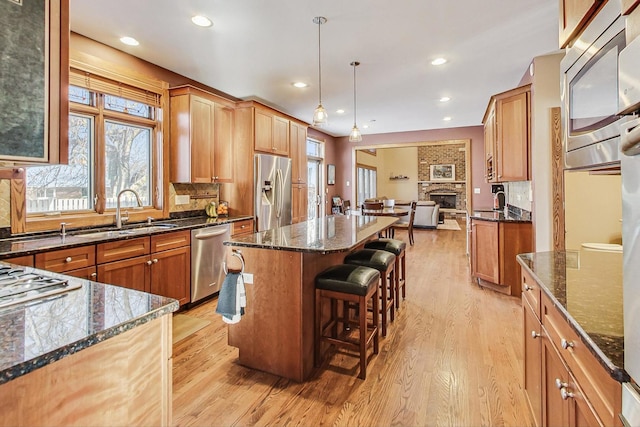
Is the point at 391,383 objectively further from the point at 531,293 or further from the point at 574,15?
the point at 574,15

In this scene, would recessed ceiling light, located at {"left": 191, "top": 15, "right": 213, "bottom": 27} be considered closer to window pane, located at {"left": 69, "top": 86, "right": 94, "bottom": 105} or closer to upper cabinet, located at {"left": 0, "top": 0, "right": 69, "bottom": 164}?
window pane, located at {"left": 69, "top": 86, "right": 94, "bottom": 105}

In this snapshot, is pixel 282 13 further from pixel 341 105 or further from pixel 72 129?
pixel 341 105

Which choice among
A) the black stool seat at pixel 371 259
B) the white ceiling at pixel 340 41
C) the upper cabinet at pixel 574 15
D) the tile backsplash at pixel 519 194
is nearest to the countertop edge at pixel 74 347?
the upper cabinet at pixel 574 15

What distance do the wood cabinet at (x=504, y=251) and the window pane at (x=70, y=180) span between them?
170 inches

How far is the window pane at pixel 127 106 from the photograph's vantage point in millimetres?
3256

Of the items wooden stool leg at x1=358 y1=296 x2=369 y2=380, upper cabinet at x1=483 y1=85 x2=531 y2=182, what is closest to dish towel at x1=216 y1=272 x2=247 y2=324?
wooden stool leg at x1=358 y1=296 x2=369 y2=380

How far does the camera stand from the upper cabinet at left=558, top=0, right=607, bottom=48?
924 mm

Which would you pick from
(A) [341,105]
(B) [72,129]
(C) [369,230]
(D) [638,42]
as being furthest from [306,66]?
(D) [638,42]

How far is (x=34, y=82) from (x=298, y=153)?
15.0 ft

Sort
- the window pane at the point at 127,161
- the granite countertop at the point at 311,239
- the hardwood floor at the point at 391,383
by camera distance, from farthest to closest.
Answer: the window pane at the point at 127,161, the granite countertop at the point at 311,239, the hardwood floor at the point at 391,383

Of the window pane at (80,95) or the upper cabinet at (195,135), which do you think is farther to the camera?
the upper cabinet at (195,135)

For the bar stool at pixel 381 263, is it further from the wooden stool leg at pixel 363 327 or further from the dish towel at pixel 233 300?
the dish towel at pixel 233 300

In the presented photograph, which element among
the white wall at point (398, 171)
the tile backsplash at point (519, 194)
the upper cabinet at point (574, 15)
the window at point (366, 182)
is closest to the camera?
the upper cabinet at point (574, 15)

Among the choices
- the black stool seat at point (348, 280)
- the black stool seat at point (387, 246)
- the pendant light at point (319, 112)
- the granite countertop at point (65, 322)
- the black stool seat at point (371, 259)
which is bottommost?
the black stool seat at point (348, 280)
